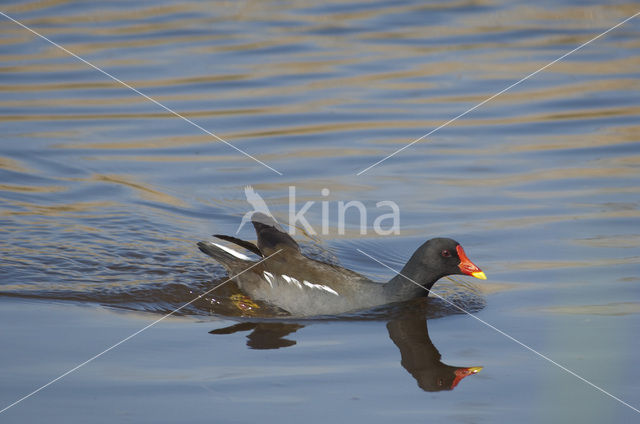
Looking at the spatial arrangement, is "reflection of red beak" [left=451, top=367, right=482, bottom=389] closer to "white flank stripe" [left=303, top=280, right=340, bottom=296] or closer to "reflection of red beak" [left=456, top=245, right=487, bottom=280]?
"reflection of red beak" [left=456, top=245, right=487, bottom=280]

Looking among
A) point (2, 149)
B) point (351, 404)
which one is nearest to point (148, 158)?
point (2, 149)

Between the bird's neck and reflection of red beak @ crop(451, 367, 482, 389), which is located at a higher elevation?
the bird's neck

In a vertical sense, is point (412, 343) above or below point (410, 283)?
below

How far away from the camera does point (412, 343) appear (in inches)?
253

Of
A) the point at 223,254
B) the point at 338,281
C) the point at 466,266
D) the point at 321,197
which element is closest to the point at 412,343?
the point at 466,266

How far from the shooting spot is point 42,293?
7.35m

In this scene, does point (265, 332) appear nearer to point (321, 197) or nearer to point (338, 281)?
point (338, 281)

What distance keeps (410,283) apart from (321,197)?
7.77ft

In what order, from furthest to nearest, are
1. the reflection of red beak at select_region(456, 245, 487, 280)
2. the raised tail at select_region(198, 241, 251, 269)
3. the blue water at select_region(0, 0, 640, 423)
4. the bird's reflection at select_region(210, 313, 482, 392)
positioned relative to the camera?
1. the raised tail at select_region(198, 241, 251, 269)
2. the reflection of red beak at select_region(456, 245, 487, 280)
3. the bird's reflection at select_region(210, 313, 482, 392)
4. the blue water at select_region(0, 0, 640, 423)

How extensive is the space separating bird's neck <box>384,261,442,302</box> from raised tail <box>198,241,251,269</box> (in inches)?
53.0

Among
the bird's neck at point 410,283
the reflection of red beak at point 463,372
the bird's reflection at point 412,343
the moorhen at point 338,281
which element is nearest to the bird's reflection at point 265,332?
the bird's reflection at point 412,343

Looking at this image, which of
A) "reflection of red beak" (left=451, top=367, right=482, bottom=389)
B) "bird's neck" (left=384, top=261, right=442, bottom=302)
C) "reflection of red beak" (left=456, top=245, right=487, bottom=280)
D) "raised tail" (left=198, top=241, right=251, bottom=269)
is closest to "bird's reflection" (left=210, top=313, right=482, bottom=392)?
"reflection of red beak" (left=451, top=367, right=482, bottom=389)

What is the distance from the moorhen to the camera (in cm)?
709

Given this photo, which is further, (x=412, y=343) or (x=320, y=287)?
(x=320, y=287)
